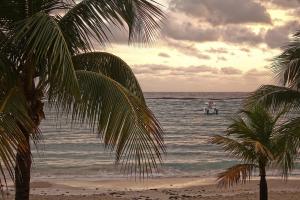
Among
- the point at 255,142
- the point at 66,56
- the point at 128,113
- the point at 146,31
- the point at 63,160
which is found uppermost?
the point at 146,31

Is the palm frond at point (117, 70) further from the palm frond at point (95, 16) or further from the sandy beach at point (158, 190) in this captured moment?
the sandy beach at point (158, 190)

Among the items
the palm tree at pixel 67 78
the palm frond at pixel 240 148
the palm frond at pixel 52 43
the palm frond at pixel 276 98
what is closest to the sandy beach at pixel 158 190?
the palm frond at pixel 276 98

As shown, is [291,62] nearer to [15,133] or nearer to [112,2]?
[112,2]

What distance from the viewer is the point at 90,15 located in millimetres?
7004

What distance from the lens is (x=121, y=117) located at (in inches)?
239

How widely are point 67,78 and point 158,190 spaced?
14.8 metres

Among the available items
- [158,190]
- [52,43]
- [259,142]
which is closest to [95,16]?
[52,43]

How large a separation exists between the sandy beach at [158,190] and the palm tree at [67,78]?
10529mm

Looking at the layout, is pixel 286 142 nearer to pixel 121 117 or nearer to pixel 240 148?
pixel 240 148

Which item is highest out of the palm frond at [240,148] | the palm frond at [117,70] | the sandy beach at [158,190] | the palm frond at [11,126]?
the palm frond at [117,70]

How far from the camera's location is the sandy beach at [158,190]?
705 inches

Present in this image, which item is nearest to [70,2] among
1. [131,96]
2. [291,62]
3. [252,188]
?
[131,96]

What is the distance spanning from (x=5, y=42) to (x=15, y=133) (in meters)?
1.92

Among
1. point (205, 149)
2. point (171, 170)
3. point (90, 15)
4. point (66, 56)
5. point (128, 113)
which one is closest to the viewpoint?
point (66, 56)
